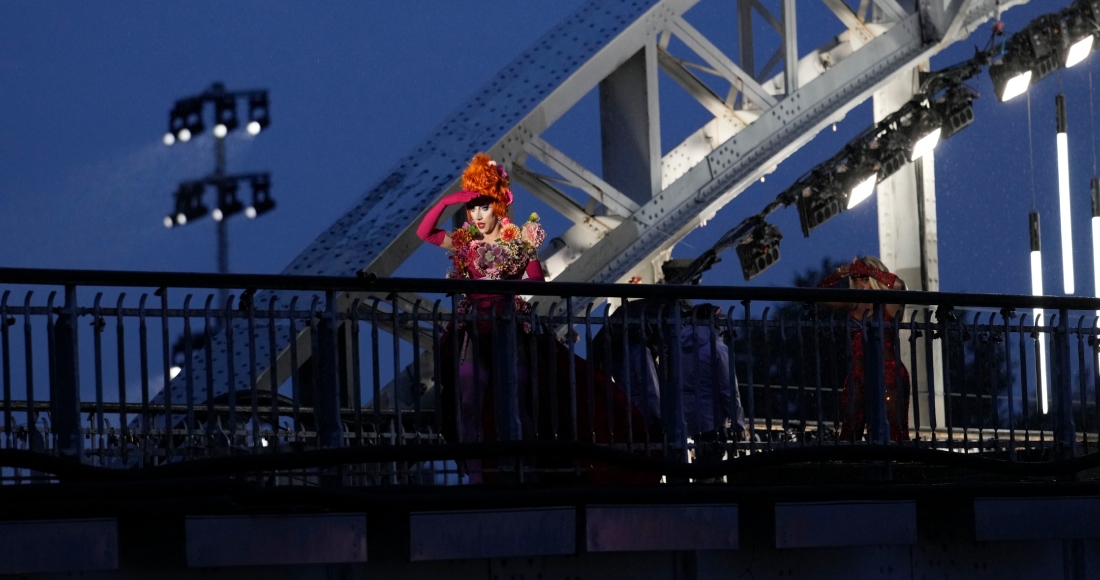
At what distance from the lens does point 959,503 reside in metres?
8.65

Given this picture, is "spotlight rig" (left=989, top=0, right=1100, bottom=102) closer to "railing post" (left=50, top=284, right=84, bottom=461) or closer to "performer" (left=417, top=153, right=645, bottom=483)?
"performer" (left=417, top=153, right=645, bottom=483)

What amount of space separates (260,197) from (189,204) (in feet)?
4.46

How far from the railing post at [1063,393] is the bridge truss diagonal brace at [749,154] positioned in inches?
303

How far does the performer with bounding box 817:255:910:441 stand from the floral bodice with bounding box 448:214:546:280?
1.66 meters

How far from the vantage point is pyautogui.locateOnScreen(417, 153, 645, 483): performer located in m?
8.46

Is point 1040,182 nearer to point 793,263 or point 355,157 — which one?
point 793,263

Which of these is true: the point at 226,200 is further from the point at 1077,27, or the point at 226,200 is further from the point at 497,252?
the point at 497,252

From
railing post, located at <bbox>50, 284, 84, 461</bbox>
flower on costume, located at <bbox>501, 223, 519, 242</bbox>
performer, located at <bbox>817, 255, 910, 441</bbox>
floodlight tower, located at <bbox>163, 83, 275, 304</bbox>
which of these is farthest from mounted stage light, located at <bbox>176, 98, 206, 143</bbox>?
railing post, located at <bbox>50, 284, 84, 461</bbox>

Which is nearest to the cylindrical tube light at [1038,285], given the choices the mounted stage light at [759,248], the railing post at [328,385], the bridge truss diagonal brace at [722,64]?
the mounted stage light at [759,248]

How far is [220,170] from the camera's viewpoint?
111 feet

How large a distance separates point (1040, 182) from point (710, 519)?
83.3 metres

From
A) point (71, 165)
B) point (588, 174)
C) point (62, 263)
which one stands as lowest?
point (588, 174)

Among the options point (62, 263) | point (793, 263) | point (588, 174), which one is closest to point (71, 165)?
point (62, 263)

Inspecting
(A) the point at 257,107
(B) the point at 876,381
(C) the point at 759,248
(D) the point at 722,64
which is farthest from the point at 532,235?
(A) the point at 257,107
